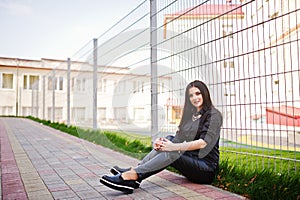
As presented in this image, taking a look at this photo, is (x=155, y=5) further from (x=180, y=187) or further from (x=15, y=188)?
(x=15, y=188)

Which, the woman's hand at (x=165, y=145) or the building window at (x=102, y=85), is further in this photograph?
the building window at (x=102, y=85)

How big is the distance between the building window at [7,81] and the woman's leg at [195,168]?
20.4 metres

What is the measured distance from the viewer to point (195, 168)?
7.85 feet

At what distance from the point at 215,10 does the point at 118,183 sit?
1.88 metres

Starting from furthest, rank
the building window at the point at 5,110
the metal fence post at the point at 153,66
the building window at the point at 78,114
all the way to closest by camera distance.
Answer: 1. the building window at the point at 5,110
2. the building window at the point at 78,114
3. the metal fence post at the point at 153,66

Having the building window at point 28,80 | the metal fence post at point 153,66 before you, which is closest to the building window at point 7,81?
the building window at point 28,80

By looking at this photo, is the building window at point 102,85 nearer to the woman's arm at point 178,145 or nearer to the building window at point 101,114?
the building window at point 101,114

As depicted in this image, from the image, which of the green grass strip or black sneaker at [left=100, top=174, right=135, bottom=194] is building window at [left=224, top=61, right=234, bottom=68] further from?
black sneaker at [left=100, top=174, right=135, bottom=194]

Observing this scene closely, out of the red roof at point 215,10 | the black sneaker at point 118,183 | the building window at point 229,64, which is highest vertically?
the red roof at point 215,10

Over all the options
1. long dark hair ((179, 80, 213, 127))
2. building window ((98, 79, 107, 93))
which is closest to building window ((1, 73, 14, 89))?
building window ((98, 79, 107, 93))

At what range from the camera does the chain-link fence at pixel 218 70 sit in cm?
247

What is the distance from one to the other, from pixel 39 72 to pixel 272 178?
20.7 m

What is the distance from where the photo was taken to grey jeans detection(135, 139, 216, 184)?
230cm

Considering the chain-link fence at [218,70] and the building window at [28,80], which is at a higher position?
the building window at [28,80]
